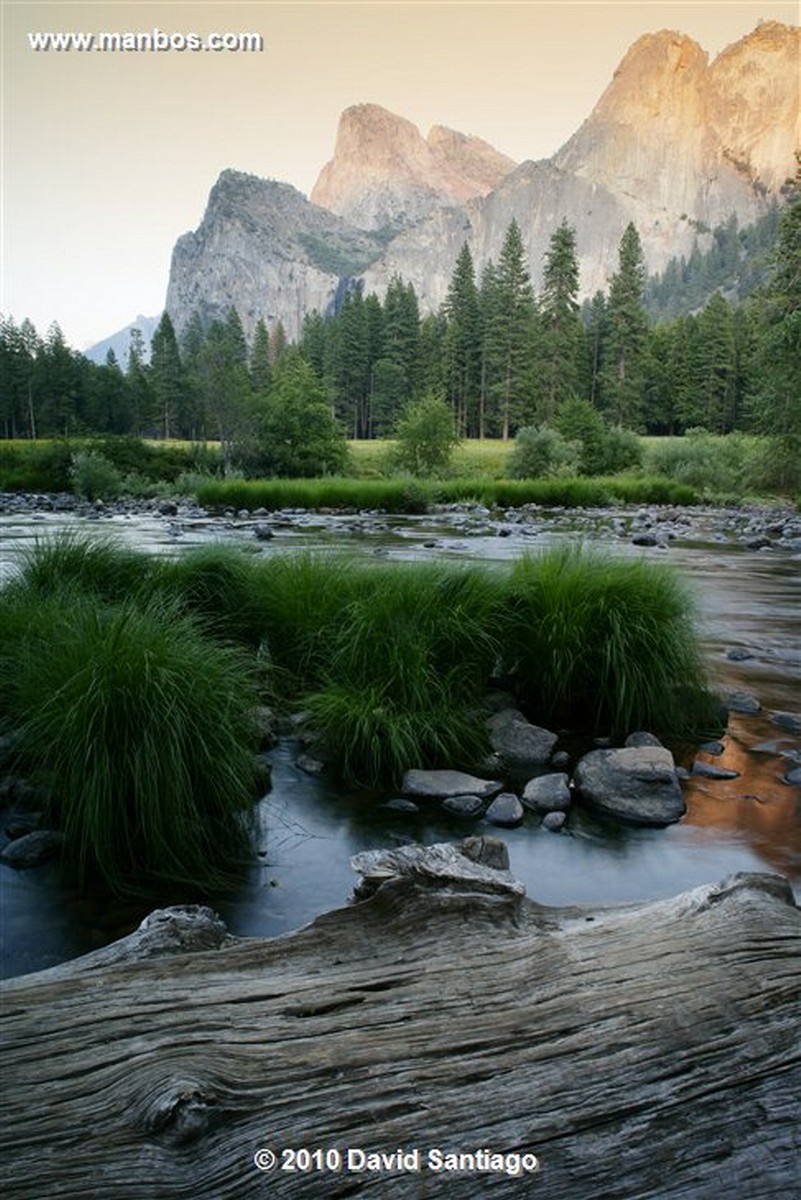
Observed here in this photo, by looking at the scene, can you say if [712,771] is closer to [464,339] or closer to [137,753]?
[137,753]

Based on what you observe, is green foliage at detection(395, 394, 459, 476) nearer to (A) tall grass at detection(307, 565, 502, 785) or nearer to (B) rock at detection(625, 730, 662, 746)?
(A) tall grass at detection(307, 565, 502, 785)

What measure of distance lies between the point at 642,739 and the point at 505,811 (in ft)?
4.56

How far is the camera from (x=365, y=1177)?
1442mm

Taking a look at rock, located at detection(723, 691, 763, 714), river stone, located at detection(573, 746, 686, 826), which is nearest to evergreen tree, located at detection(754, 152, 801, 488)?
rock, located at detection(723, 691, 763, 714)

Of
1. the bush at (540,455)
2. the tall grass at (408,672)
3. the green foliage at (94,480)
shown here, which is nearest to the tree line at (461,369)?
the bush at (540,455)

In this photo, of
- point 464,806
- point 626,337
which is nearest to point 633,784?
point 464,806

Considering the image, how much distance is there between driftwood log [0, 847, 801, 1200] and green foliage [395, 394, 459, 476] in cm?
4954

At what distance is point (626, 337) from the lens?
75625 mm

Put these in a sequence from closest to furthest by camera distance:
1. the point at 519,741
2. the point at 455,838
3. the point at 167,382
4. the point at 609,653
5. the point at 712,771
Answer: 1. the point at 455,838
2. the point at 712,771
3. the point at 519,741
4. the point at 609,653
5. the point at 167,382

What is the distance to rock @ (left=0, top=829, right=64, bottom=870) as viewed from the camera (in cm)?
379

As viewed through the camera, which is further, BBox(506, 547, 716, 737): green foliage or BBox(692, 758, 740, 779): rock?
BBox(506, 547, 716, 737): green foliage

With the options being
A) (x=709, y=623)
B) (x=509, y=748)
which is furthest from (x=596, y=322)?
(x=509, y=748)

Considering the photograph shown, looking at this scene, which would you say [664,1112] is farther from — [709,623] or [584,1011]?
[709,623]

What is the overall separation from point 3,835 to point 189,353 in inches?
4856
